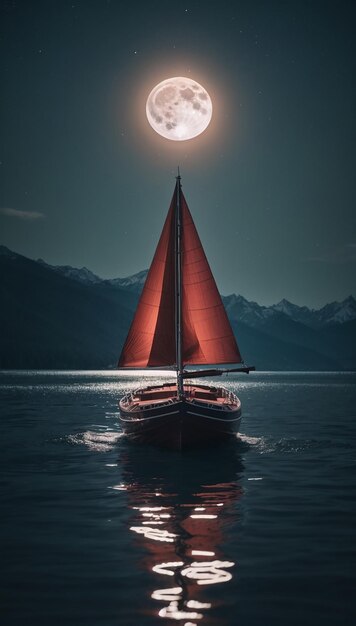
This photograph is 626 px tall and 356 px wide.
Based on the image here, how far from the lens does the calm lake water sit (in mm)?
9938

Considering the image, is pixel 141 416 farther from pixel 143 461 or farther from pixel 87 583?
pixel 87 583

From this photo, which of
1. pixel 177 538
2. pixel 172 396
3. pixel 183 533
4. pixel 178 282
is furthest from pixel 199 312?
pixel 177 538

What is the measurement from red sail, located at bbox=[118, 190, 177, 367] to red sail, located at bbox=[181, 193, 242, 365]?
72 centimetres

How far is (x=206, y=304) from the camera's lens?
3178 cm

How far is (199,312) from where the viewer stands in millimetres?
31594

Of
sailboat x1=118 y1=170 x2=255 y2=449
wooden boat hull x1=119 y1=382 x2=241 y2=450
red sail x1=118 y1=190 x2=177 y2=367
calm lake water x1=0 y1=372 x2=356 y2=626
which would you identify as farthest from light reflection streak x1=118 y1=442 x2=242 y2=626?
red sail x1=118 y1=190 x2=177 y2=367

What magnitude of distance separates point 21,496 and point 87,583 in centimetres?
917

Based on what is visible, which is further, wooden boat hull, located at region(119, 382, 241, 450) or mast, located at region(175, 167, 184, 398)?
mast, located at region(175, 167, 184, 398)

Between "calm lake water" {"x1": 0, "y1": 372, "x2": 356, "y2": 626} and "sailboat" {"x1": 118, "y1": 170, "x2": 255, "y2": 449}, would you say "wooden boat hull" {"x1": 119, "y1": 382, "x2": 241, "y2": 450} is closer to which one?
"sailboat" {"x1": 118, "y1": 170, "x2": 255, "y2": 449}

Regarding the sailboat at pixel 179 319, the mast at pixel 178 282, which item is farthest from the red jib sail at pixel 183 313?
the mast at pixel 178 282

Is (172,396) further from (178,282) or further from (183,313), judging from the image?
(178,282)

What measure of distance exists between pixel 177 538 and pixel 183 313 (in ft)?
60.0

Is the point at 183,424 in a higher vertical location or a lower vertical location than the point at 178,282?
lower

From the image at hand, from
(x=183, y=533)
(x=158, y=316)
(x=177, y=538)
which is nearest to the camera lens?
(x=177, y=538)
